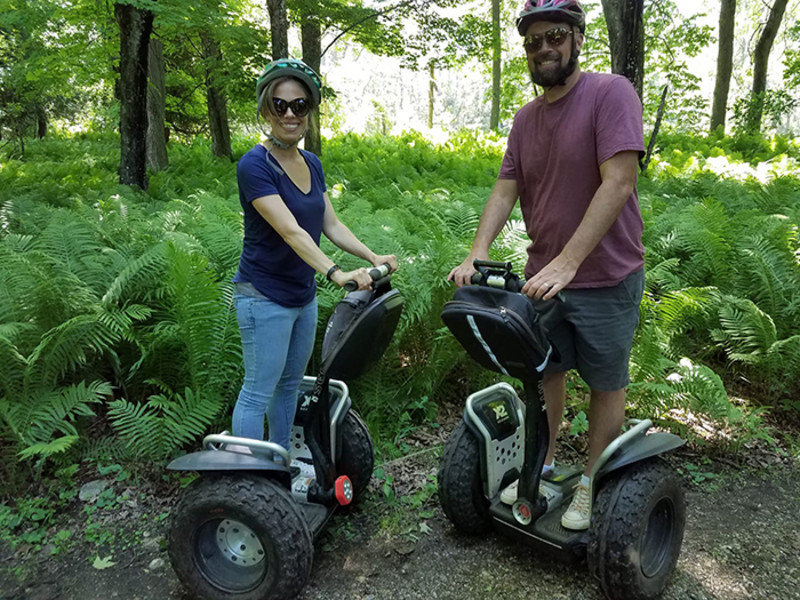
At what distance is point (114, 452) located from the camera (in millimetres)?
3383

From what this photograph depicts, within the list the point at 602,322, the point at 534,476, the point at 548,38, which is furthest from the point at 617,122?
the point at 534,476

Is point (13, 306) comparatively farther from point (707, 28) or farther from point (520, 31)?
point (707, 28)

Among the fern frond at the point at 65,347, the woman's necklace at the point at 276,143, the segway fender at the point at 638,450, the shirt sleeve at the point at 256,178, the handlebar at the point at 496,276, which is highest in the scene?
the woman's necklace at the point at 276,143

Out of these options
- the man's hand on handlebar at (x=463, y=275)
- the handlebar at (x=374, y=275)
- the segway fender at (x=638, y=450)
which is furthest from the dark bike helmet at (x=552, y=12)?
the segway fender at (x=638, y=450)

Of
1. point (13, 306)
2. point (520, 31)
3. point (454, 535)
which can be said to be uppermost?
point (520, 31)

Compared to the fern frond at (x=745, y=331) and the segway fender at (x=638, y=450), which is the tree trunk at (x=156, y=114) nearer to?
the fern frond at (x=745, y=331)

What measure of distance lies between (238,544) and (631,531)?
5.14 feet

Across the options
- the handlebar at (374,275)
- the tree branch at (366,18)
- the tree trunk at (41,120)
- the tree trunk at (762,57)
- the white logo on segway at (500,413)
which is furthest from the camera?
the tree trunk at (41,120)

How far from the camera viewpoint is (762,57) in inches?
568

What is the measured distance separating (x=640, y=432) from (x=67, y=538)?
277 centimetres

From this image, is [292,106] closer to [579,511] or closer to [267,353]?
[267,353]

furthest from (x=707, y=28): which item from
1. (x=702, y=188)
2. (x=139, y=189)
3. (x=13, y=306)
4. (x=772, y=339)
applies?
(x=13, y=306)

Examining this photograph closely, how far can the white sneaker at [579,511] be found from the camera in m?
2.40

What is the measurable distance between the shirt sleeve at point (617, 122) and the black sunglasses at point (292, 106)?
1.13 m
